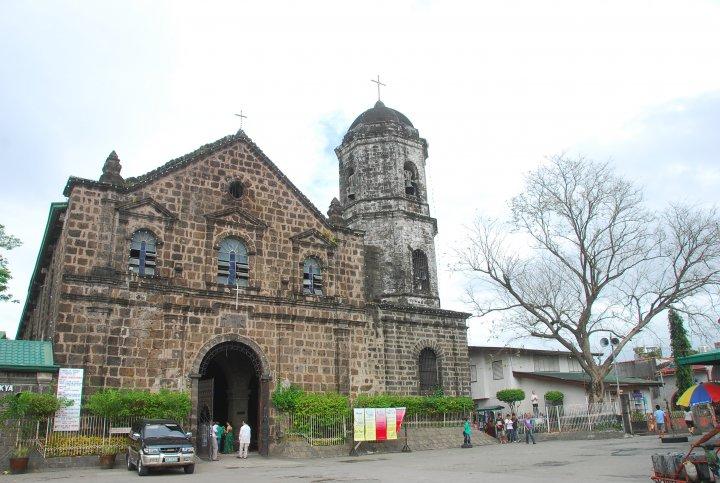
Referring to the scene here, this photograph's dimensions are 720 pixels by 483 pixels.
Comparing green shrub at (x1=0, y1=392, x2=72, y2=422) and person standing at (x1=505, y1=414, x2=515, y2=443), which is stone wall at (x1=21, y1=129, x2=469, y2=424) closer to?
green shrub at (x1=0, y1=392, x2=72, y2=422)

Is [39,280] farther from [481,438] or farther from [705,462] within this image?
[705,462]

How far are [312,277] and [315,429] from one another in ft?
19.5

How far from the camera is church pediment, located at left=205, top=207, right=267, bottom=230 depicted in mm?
22125

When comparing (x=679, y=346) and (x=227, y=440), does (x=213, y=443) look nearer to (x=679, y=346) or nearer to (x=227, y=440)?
(x=227, y=440)

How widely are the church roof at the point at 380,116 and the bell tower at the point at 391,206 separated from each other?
0.16 feet

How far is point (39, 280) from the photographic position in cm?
2538

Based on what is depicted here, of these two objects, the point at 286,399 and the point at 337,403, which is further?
the point at 337,403

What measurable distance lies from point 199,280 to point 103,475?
770 cm

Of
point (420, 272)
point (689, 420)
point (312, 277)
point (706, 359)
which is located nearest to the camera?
point (706, 359)

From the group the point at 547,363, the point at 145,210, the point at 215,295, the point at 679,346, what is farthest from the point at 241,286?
the point at 679,346

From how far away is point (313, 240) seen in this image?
24.4 meters

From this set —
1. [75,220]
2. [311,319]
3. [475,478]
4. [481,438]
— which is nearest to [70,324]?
[75,220]

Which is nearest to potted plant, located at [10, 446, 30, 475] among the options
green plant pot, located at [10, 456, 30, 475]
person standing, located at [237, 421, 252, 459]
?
green plant pot, located at [10, 456, 30, 475]

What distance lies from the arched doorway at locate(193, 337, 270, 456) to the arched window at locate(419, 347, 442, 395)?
23.6ft
